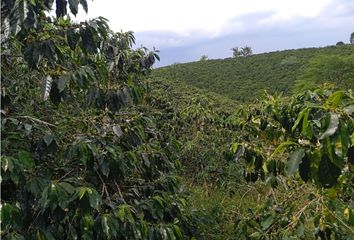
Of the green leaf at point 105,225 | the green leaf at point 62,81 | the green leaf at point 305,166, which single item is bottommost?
the green leaf at point 105,225

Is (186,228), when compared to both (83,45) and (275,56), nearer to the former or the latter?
(83,45)

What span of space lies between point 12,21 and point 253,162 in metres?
1.86

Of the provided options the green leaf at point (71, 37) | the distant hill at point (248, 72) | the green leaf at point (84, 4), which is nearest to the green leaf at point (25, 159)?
the green leaf at point (71, 37)

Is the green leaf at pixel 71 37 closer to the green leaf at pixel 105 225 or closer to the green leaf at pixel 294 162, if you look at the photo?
the green leaf at pixel 105 225

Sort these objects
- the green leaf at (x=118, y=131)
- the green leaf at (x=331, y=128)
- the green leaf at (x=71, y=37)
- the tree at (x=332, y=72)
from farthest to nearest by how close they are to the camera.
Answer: the tree at (x=332, y=72) → the green leaf at (x=118, y=131) → the green leaf at (x=71, y=37) → the green leaf at (x=331, y=128)

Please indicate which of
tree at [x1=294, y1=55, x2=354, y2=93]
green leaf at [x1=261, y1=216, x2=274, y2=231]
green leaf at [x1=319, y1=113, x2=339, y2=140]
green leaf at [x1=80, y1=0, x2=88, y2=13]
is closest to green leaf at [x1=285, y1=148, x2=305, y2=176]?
green leaf at [x1=319, y1=113, x2=339, y2=140]

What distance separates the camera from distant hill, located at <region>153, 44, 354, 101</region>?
24219 millimetres

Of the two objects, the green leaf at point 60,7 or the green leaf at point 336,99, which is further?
the green leaf at point 60,7

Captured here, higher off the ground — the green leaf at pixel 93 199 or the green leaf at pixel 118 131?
the green leaf at pixel 118 131

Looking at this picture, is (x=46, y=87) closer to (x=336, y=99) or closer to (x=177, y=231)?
(x=177, y=231)

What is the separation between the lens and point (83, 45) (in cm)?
267

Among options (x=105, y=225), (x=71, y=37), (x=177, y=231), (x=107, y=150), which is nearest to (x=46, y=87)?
(x=71, y=37)

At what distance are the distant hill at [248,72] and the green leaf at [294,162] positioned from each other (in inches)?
808

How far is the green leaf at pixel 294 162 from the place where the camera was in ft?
4.92
